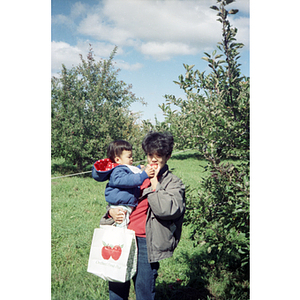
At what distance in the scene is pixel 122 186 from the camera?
6.64 feet

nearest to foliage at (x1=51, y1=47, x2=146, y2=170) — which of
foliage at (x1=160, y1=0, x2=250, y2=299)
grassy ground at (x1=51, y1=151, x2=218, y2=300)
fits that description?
grassy ground at (x1=51, y1=151, x2=218, y2=300)

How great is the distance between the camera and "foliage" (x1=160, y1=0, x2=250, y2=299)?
83.2 inches

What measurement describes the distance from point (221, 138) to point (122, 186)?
92 cm

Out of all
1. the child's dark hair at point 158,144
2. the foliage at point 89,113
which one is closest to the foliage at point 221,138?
the child's dark hair at point 158,144

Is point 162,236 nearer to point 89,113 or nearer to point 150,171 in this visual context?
point 150,171

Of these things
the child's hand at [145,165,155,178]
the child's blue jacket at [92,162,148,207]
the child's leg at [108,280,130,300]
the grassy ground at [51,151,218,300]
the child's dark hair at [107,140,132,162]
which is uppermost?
the child's dark hair at [107,140,132,162]

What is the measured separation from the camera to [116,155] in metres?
2.34

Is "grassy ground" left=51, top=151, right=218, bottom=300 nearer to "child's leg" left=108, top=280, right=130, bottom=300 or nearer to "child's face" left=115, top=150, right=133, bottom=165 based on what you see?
"child's face" left=115, top=150, right=133, bottom=165

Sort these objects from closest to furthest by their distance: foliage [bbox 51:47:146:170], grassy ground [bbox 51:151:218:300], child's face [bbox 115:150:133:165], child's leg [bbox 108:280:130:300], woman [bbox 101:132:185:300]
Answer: woman [bbox 101:132:185:300] → child's leg [bbox 108:280:130:300] → child's face [bbox 115:150:133:165] → grassy ground [bbox 51:151:218:300] → foliage [bbox 51:47:146:170]

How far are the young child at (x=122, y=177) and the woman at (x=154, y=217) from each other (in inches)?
2.1

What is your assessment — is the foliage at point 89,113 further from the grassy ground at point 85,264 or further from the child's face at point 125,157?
the child's face at point 125,157

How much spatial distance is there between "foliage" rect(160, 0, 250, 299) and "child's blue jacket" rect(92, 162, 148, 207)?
69cm
